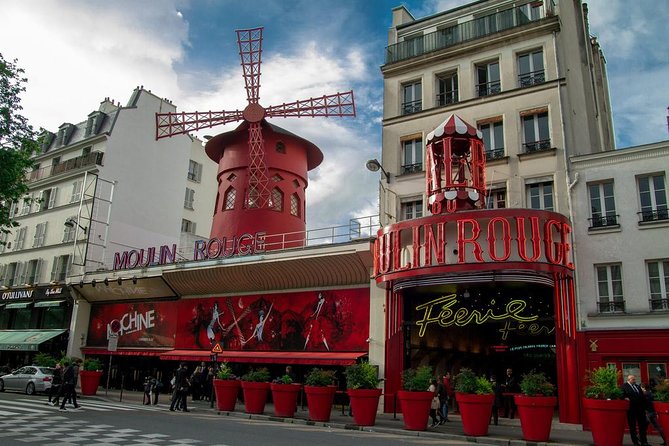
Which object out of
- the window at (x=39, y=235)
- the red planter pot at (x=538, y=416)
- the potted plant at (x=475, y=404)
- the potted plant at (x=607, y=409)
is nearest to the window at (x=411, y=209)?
the potted plant at (x=475, y=404)

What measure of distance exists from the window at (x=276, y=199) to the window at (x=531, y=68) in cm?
1020

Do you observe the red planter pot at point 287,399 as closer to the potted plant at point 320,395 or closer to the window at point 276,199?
the potted plant at point 320,395

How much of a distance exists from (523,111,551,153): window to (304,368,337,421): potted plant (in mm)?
7750

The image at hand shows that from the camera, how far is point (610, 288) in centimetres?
1299

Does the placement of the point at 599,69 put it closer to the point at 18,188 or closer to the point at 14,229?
the point at 18,188

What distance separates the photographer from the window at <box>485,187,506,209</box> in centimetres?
1498

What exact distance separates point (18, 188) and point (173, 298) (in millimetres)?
7126

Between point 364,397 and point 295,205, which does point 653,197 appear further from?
point 295,205

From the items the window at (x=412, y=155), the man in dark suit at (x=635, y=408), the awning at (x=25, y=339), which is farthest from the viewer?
the awning at (x=25, y=339)

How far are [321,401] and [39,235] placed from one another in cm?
2057

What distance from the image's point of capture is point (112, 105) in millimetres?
29219

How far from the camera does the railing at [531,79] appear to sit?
50.2ft

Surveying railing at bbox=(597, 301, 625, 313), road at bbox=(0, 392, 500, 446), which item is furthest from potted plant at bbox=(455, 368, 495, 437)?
railing at bbox=(597, 301, 625, 313)

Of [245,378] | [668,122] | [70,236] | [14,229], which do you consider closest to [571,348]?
[668,122]
